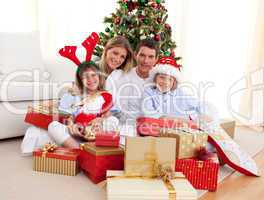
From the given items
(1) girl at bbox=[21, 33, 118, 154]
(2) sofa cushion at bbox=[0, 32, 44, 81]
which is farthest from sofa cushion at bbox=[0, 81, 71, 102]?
(1) girl at bbox=[21, 33, 118, 154]

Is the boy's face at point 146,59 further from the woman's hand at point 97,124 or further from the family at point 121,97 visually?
the woman's hand at point 97,124

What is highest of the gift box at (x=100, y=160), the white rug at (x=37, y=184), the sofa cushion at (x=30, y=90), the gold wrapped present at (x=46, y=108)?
the sofa cushion at (x=30, y=90)

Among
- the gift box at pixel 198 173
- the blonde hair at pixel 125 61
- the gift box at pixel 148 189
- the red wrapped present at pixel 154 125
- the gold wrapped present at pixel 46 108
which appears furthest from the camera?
the blonde hair at pixel 125 61

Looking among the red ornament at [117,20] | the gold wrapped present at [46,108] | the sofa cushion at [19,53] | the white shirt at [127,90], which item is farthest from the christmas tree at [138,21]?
the gold wrapped present at [46,108]

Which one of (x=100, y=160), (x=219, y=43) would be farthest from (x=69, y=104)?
(x=219, y=43)

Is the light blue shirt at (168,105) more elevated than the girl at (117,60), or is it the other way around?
the girl at (117,60)

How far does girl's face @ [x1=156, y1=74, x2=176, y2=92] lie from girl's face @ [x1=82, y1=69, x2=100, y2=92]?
0.38 meters

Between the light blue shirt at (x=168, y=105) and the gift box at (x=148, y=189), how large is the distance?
70cm

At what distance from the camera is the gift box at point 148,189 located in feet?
4.22

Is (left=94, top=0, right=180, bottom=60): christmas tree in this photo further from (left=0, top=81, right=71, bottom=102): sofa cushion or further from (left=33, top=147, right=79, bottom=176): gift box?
(left=33, top=147, right=79, bottom=176): gift box

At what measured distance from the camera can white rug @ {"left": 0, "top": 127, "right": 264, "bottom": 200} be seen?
140 centimetres

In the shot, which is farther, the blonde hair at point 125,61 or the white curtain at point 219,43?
the white curtain at point 219,43

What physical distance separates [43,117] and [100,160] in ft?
2.05

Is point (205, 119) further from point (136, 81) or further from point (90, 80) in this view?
point (90, 80)
